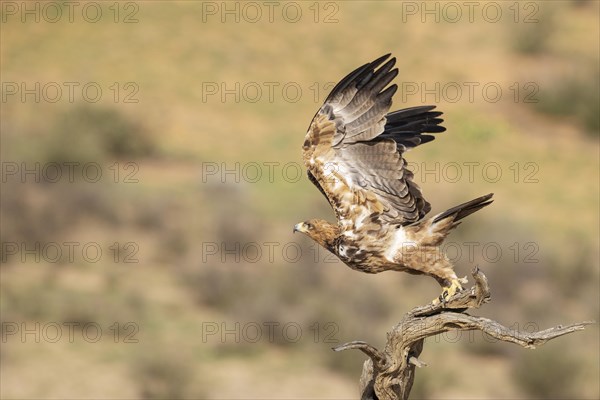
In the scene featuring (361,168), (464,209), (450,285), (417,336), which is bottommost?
(417,336)

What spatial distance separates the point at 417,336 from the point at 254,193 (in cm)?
1685

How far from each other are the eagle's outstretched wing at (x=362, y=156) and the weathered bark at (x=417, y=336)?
0.78 metres

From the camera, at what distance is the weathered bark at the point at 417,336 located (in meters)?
8.40

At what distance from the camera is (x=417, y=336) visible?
29.4 feet

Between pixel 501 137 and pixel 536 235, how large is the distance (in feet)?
19.2

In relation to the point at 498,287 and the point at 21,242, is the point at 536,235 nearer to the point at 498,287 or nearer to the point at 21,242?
the point at 498,287

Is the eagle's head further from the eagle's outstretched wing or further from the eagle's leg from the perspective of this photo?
the eagle's leg

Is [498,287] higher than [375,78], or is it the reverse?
[375,78]

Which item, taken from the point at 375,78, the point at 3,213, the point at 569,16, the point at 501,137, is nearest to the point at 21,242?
the point at 3,213

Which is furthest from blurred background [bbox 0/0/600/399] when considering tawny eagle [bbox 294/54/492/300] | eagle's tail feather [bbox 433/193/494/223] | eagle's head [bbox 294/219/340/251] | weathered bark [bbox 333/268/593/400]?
eagle's tail feather [bbox 433/193/494/223]

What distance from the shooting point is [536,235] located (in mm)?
23578

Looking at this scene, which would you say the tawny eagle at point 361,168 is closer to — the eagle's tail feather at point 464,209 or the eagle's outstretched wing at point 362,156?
the eagle's outstretched wing at point 362,156

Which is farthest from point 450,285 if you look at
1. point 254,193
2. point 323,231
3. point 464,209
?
point 254,193

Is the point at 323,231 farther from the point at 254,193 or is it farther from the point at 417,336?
the point at 254,193
